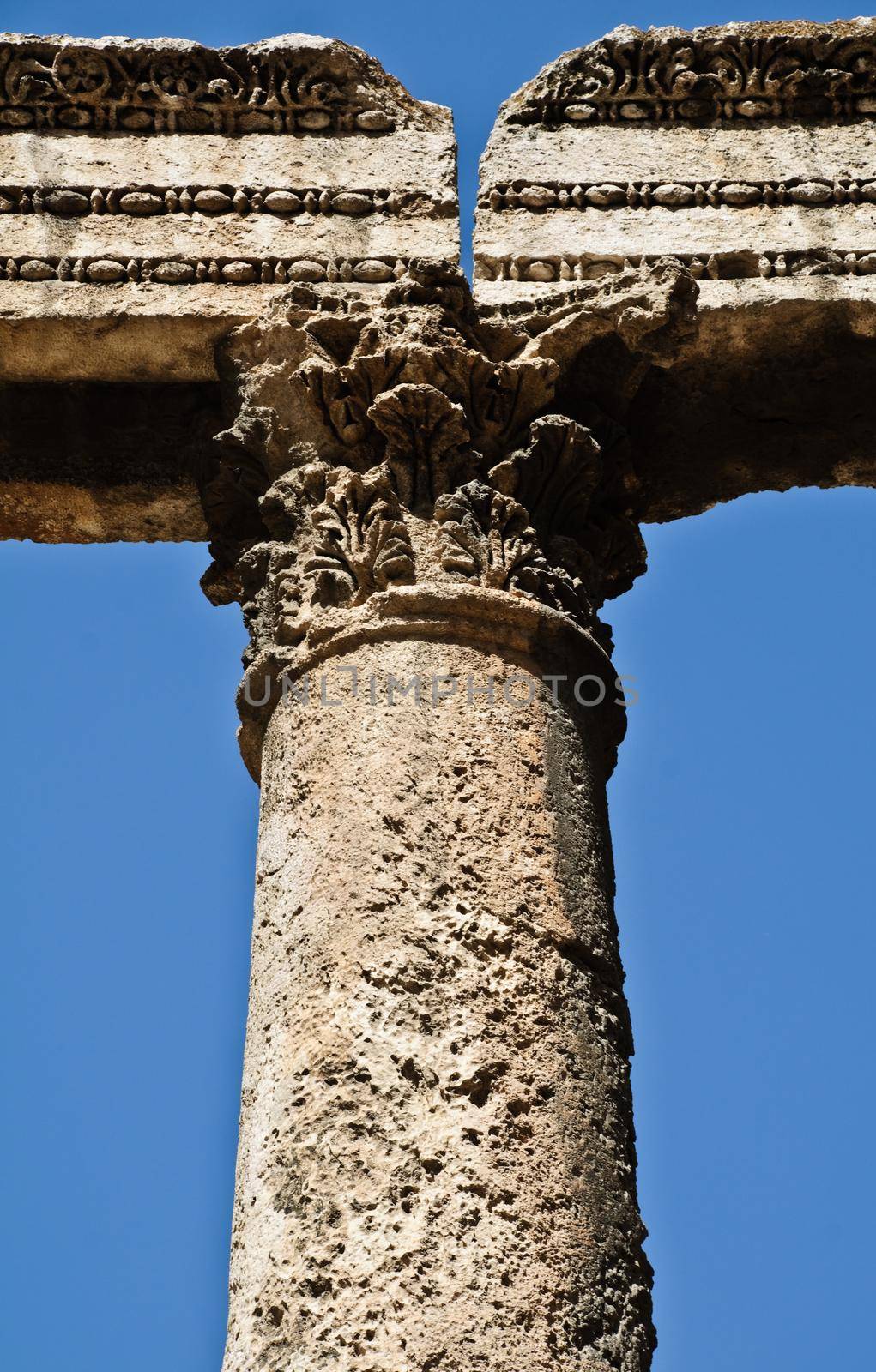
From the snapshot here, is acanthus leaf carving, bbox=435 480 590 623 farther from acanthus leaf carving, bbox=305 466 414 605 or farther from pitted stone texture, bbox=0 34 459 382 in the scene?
pitted stone texture, bbox=0 34 459 382

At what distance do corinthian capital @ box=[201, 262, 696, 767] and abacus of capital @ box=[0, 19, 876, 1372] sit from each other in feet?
0.04

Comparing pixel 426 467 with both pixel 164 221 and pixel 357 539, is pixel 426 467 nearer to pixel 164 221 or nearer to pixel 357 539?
pixel 357 539

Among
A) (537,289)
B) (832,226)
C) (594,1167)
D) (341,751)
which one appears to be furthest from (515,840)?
(832,226)

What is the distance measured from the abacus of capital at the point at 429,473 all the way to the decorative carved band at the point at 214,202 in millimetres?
15

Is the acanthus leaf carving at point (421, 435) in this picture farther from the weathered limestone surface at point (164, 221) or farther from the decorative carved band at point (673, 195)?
the decorative carved band at point (673, 195)

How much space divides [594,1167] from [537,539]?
2080mm

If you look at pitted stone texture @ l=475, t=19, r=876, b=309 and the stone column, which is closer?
the stone column

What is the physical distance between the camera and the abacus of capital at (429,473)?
4711mm

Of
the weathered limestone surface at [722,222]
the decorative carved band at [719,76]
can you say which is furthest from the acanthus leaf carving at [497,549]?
the decorative carved band at [719,76]

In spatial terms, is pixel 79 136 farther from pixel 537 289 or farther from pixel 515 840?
pixel 515 840

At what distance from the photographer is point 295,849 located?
5531mm

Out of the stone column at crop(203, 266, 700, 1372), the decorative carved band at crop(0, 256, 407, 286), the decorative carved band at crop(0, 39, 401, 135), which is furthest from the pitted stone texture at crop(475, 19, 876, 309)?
the stone column at crop(203, 266, 700, 1372)

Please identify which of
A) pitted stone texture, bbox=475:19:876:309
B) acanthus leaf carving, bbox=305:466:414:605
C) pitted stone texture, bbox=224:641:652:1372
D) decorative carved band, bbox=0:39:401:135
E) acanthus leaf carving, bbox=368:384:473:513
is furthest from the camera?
decorative carved band, bbox=0:39:401:135

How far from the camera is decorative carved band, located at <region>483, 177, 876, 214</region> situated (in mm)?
7508
